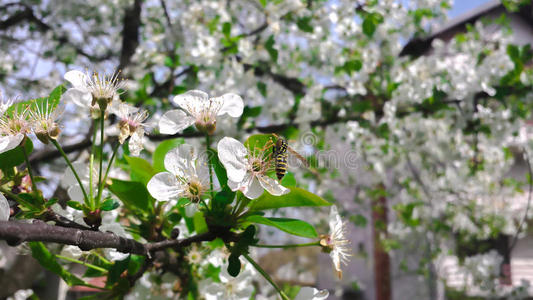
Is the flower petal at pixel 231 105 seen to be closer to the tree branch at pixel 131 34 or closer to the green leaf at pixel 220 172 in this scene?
the green leaf at pixel 220 172

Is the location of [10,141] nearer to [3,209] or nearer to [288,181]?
[3,209]

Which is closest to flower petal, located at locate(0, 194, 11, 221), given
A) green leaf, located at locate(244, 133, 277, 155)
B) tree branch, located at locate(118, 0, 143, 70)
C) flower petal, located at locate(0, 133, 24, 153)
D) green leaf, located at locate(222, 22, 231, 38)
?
flower petal, located at locate(0, 133, 24, 153)

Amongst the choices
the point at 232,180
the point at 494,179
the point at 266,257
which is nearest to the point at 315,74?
the point at 494,179

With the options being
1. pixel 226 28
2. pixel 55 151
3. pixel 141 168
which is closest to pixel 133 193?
pixel 141 168

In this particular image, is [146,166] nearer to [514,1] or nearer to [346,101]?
[346,101]

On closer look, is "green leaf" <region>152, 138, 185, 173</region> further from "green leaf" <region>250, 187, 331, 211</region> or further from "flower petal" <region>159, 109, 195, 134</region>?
"green leaf" <region>250, 187, 331, 211</region>

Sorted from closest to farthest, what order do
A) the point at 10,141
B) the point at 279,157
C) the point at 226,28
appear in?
the point at 10,141 → the point at 279,157 → the point at 226,28
